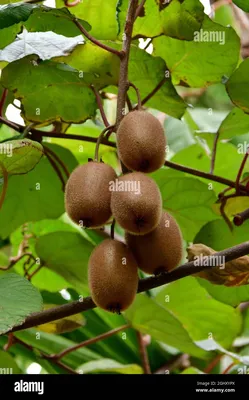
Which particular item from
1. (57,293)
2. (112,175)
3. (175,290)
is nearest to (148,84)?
(112,175)

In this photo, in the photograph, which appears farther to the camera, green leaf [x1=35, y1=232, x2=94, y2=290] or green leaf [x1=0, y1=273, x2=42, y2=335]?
green leaf [x1=35, y1=232, x2=94, y2=290]

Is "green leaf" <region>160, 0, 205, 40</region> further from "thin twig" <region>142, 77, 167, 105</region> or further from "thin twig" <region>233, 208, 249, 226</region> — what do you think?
"thin twig" <region>233, 208, 249, 226</region>

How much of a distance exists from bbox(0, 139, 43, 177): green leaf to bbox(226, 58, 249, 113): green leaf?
243 millimetres

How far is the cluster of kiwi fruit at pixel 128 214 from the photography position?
60 centimetres

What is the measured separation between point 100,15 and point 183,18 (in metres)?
0.15

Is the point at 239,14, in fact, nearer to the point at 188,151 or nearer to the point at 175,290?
the point at 188,151

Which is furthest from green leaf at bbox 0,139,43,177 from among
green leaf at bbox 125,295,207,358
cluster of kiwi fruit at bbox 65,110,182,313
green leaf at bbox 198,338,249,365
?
green leaf at bbox 198,338,249,365

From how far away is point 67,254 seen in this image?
0.87 meters

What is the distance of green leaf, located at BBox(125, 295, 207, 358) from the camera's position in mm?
902

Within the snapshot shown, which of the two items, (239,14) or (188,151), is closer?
(188,151)

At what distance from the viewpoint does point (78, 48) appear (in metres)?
0.74

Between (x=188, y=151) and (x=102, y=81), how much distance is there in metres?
0.33

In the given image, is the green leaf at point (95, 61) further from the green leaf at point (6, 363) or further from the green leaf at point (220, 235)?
the green leaf at point (6, 363)

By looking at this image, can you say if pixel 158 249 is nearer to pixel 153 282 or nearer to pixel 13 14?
pixel 153 282
